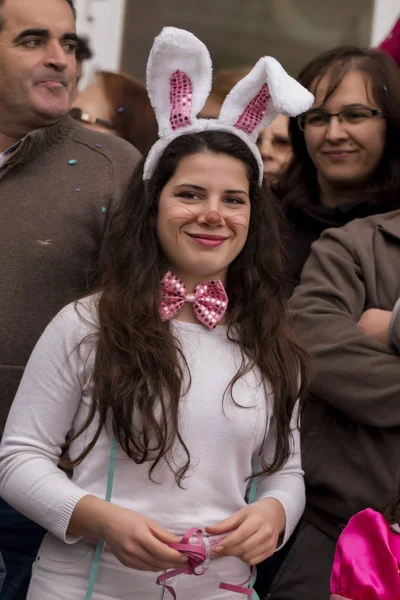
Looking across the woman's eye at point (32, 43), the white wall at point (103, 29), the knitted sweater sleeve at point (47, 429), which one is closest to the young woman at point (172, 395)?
the knitted sweater sleeve at point (47, 429)

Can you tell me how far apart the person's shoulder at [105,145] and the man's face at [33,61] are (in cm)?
9

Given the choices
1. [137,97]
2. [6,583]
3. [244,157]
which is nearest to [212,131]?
[244,157]

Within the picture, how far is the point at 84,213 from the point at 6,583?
3.03ft

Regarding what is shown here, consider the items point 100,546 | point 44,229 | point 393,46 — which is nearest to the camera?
point 100,546

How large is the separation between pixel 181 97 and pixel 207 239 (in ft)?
1.08

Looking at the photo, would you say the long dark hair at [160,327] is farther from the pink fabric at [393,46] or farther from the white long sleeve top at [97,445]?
the pink fabric at [393,46]

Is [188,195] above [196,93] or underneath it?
underneath

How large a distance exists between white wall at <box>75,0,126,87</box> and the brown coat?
2.60m

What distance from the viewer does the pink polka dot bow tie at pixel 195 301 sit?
1997 millimetres

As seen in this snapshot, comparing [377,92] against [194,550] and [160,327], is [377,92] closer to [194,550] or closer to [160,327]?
[160,327]

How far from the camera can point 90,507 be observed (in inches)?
70.4

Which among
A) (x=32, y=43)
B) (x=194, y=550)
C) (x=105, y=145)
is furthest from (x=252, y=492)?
(x=32, y=43)

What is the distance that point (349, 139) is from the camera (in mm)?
2625

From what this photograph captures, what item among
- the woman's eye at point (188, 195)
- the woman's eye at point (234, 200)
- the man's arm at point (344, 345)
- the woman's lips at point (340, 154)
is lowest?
the man's arm at point (344, 345)
